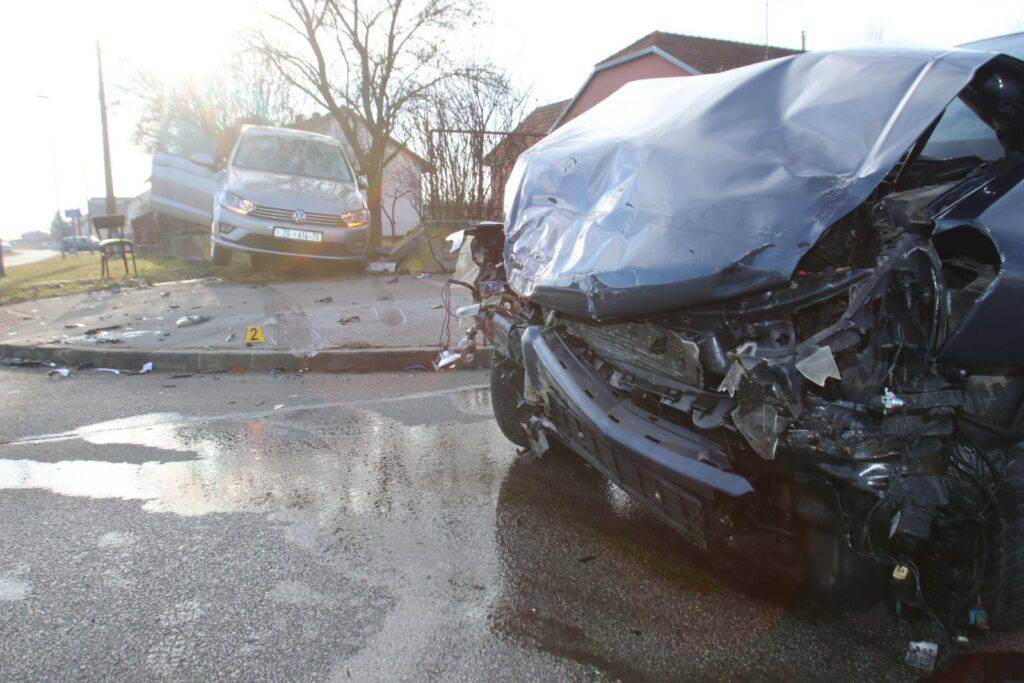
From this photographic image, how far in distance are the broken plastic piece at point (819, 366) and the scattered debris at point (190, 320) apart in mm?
7673

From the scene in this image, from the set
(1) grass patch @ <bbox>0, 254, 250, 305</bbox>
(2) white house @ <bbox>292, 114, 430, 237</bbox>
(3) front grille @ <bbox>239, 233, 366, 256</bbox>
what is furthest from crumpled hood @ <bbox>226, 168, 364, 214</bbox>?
(2) white house @ <bbox>292, 114, 430, 237</bbox>

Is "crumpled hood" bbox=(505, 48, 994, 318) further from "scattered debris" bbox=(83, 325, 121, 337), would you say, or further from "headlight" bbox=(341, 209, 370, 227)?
"headlight" bbox=(341, 209, 370, 227)

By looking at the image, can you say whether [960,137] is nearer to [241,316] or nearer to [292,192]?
[241,316]

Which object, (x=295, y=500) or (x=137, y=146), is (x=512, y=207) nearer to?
(x=295, y=500)

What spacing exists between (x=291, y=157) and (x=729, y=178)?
1057cm

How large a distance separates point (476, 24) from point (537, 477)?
16329 millimetres

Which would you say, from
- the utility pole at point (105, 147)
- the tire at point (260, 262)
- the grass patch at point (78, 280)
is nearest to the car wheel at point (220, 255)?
the grass patch at point (78, 280)

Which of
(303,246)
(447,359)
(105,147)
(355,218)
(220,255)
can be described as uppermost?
(105,147)

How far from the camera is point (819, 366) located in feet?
7.06

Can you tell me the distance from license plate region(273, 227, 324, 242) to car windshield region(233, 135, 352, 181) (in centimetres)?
124

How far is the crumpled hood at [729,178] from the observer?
237 centimetres

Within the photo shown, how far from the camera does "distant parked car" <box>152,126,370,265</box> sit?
10.9 metres

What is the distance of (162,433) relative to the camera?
488cm

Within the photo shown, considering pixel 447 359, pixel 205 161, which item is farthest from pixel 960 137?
pixel 205 161
